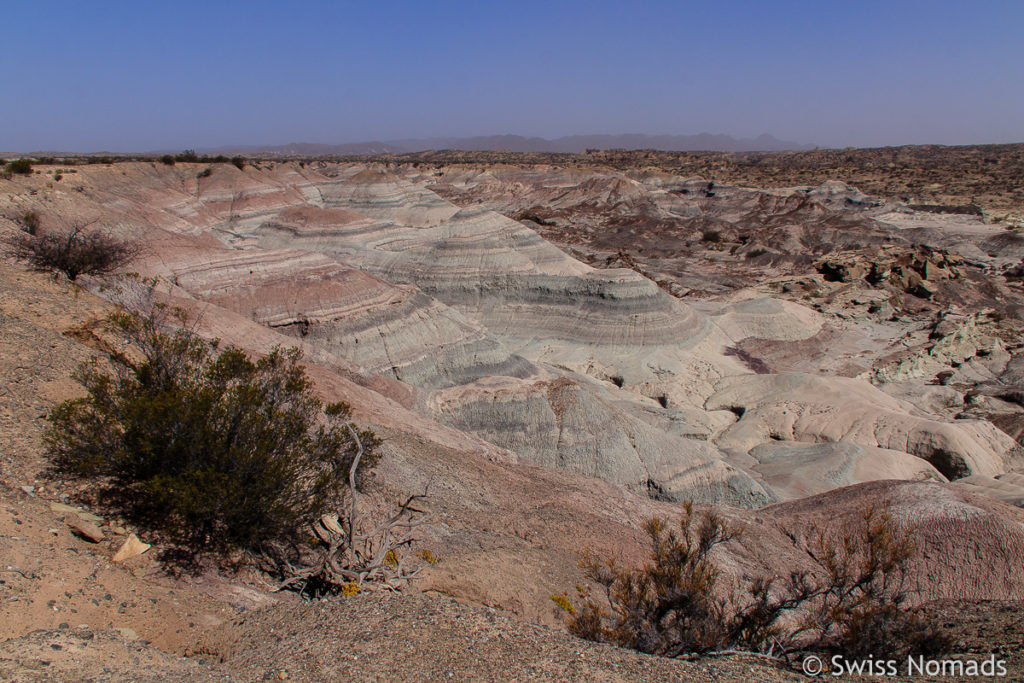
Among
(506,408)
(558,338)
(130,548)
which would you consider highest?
(130,548)

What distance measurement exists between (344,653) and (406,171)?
272ft

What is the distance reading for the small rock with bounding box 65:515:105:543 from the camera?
5.86m

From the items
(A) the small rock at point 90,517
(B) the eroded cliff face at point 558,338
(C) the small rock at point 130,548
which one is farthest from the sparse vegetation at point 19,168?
(C) the small rock at point 130,548

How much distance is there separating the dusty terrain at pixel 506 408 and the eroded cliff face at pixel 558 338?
10 centimetres

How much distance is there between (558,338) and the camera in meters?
25.4

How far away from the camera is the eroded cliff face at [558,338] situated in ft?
49.8

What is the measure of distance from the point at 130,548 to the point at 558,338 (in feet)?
67.1

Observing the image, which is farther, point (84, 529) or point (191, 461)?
point (191, 461)

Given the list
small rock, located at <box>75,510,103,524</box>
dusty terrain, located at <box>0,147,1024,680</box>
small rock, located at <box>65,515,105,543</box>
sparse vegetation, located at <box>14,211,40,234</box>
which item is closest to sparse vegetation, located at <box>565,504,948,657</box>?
dusty terrain, located at <box>0,147,1024,680</box>

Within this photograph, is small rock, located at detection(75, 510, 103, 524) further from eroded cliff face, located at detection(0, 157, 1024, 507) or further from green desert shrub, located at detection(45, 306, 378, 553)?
eroded cliff face, located at detection(0, 157, 1024, 507)

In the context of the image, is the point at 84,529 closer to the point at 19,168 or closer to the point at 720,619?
the point at 720,619

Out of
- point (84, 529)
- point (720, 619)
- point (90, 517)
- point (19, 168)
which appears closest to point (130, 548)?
point (84, 529)

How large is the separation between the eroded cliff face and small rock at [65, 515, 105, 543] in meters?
6.21

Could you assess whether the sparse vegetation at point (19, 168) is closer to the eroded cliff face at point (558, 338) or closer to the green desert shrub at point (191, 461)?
the eroded cliff face at point (558, 338)
